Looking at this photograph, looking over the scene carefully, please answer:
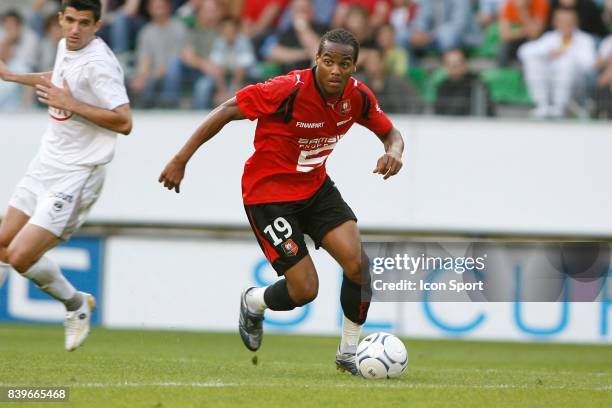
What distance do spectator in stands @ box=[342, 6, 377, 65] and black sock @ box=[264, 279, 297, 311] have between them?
658cm

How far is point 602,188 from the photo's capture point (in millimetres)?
14422

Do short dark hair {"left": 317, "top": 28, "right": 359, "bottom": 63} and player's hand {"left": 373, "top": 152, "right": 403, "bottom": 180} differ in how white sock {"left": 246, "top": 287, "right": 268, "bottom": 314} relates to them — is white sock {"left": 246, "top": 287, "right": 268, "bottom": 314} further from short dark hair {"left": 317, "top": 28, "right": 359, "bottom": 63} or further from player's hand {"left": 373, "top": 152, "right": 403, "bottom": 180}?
short dark hair {"left": 317, "top": 28, "right": 359, "bottom": 63}

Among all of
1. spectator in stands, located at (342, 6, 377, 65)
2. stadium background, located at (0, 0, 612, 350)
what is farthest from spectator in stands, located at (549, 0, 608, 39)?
spectator in stands, located at (342, 6, 377, 65)

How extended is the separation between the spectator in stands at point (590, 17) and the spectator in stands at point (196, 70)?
446 cm

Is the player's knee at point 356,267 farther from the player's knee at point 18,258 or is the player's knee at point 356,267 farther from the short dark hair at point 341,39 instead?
the player's knee at point 18,258

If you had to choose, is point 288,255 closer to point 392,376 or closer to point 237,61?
point 392,376

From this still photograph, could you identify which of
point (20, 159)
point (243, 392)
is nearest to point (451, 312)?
point (20, 159)

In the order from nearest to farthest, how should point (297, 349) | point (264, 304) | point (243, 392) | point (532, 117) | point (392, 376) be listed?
point (243, 392) < point (392, 376) < point (264, 304) < point (297, 349) < point (532, 117)

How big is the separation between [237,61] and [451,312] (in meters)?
4.16

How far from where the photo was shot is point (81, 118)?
28.2ft

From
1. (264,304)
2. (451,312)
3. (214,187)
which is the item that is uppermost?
(264,304)

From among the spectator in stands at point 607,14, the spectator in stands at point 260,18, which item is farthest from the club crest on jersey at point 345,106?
the spectator in stands at point 607,14

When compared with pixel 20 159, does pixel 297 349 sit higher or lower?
lower

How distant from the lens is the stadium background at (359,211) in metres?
14.4
